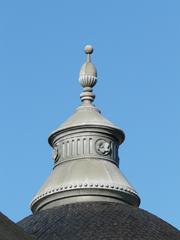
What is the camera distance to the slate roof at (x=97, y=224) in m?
45.4

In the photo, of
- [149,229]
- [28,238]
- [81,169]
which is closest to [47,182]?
[81,169]

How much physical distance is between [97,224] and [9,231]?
326 inches

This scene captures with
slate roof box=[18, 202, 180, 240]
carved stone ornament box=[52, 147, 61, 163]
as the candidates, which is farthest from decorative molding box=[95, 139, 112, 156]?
slate roof box=[18, 202, 180, 240]

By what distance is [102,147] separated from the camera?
1977 inches

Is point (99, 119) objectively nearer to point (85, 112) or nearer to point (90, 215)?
point (85, 112)

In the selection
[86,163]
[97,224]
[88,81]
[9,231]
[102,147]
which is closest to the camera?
[9,231]

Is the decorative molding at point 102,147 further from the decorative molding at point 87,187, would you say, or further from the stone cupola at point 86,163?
the decorative molding at point 87,187

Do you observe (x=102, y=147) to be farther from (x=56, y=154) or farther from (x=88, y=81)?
(x=88, y=81)

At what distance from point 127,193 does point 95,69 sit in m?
5.92

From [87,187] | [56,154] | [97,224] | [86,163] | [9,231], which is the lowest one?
[9,231]

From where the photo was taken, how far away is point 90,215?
46625 millimetres

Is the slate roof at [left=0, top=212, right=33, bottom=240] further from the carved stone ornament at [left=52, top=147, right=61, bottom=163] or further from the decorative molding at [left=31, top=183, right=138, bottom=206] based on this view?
the carved stone ornament at [left=52, top=147, right=61, bottom=163]

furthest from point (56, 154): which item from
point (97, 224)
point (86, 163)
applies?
point (97, 224)

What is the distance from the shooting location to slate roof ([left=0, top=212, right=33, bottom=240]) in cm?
3728
